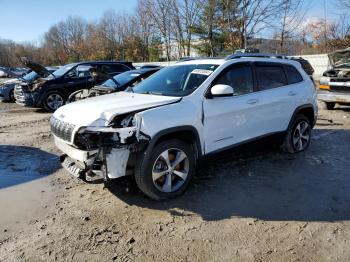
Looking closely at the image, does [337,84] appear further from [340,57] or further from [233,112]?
[233,112]

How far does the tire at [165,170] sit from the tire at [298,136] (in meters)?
2.49

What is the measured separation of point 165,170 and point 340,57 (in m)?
9.67

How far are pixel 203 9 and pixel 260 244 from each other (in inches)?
1314

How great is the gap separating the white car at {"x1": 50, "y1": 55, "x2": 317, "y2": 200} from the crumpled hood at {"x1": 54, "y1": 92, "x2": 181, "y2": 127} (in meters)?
0.01

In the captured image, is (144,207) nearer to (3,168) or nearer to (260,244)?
(260,244)

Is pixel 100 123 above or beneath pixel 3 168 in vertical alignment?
above

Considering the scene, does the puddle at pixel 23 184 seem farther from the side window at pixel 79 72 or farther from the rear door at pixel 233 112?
the side window at pixel 79 72

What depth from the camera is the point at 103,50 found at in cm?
6400

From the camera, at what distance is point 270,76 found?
6.15m

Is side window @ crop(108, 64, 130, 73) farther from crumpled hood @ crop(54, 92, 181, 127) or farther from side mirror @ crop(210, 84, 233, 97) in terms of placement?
side mirror @ crop(210, 84, 233, 97)

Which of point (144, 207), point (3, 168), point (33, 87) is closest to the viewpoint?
point (144, 207)

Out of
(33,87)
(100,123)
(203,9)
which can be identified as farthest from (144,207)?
(203,9)

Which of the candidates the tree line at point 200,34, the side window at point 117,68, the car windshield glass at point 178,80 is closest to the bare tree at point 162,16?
the tree line at point 200,34

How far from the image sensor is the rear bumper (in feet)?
35.2
